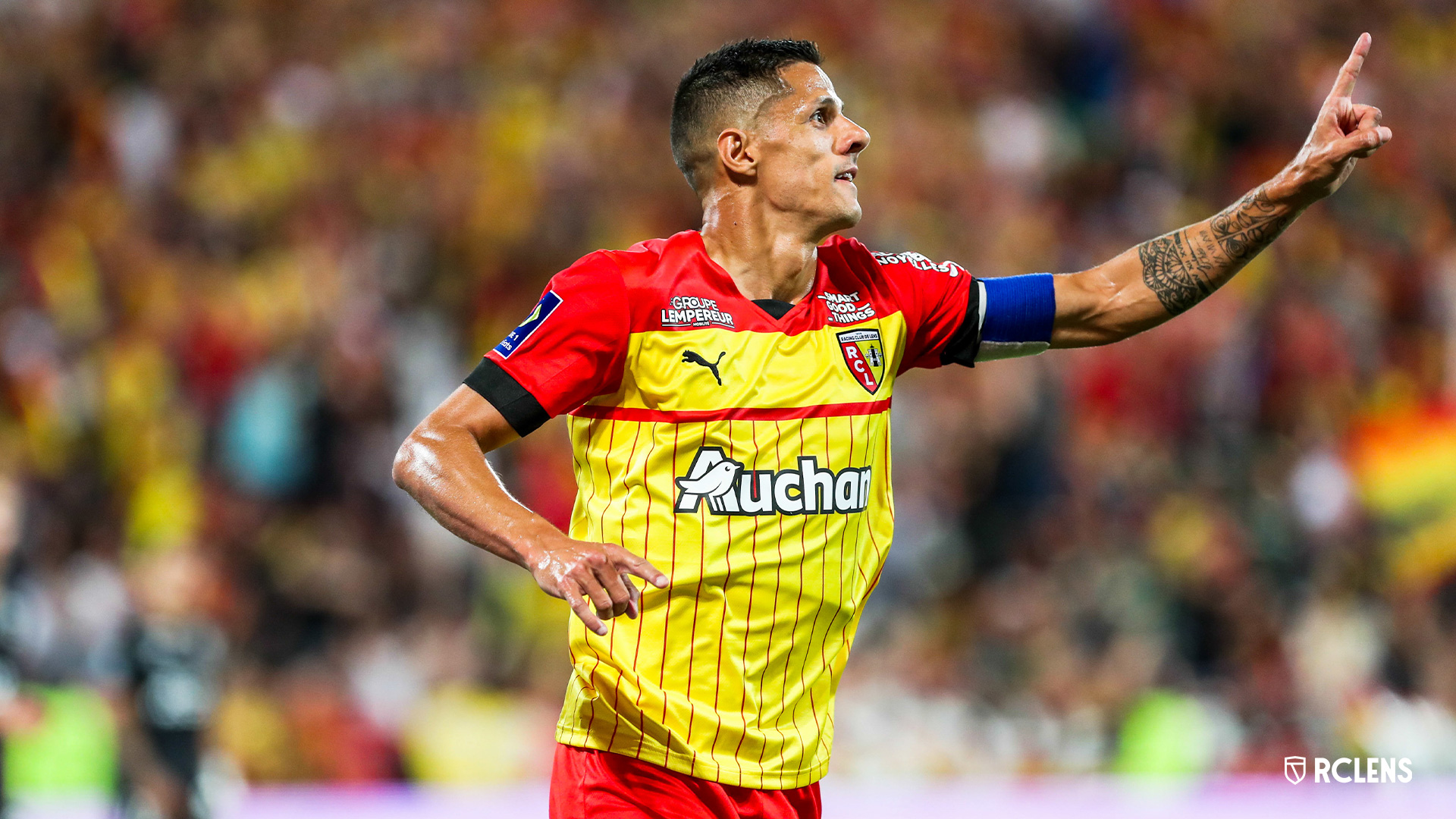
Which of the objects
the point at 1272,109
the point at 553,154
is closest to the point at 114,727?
the point at 553,154

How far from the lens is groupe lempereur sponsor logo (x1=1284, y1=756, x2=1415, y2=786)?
789 cm

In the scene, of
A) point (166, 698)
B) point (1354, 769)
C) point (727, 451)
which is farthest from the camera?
Result: point (1354, 769)

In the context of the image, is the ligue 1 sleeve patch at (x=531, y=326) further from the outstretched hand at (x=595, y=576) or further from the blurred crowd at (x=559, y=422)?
the blurred crowd at (x=559, y=422)

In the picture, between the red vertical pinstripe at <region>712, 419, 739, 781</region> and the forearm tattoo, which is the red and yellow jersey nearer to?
the red vertical pinstripe at <region>712, 419, 739, 781</region>

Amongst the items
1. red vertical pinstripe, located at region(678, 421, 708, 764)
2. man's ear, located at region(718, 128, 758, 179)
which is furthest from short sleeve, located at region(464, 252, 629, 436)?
man's ear, located at region(718, 128, 758, 179)

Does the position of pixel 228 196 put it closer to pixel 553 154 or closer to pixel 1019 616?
pixel 553 154

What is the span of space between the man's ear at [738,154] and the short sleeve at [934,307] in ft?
1.39


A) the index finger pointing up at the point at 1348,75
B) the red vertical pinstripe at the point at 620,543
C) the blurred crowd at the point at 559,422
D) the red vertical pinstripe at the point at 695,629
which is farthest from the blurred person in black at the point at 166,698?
the index finger pointing up at the point at 1348,75

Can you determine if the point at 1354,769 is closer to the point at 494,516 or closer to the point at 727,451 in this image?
the point at 727,451

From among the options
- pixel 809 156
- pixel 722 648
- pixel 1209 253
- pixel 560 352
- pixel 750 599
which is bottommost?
pixel 722 648

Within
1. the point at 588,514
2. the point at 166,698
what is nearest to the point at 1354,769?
the point at 588,514

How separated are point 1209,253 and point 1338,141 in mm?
426

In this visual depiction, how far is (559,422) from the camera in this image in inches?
387

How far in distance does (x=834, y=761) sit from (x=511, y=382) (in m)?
5.35
